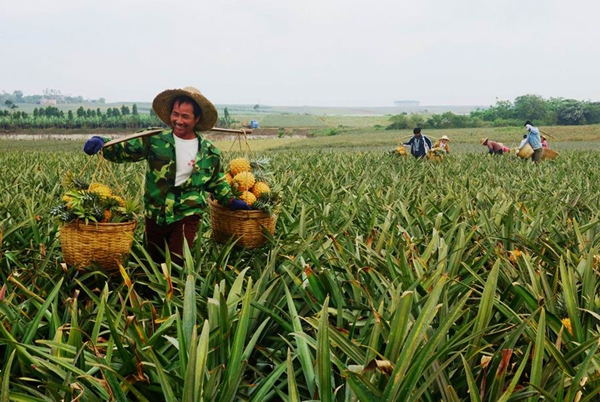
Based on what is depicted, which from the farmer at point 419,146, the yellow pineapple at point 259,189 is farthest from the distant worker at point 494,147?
the yellow pineapple at point 259,189

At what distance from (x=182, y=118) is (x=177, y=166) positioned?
0.30m

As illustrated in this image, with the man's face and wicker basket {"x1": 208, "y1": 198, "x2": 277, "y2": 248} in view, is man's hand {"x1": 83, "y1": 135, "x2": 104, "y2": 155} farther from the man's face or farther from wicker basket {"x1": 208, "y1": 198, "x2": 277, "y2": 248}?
wicker basket {"x1": 208, "y1": 198, "x2": 277, "y2": 248}

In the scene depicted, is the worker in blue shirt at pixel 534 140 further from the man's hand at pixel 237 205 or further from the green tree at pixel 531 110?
the green tree at pixel 531 110

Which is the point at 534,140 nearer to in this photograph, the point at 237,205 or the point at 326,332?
the point at 237,205

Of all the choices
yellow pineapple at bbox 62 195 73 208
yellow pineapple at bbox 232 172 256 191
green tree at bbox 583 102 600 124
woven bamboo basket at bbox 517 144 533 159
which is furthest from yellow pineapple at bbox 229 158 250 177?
green tree at bbox 583 102 600 124

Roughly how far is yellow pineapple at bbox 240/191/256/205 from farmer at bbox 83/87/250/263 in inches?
2.7

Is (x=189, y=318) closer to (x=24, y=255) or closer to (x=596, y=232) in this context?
(x=24, y=255)

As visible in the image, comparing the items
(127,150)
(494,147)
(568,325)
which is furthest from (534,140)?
(568,325)

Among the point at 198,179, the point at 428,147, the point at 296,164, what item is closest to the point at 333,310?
the point at 198,179

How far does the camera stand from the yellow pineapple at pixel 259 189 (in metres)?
3.71

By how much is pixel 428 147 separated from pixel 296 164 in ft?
10.7

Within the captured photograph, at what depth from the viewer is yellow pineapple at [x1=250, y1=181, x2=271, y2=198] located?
12.2 ft

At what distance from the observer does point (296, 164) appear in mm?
10844

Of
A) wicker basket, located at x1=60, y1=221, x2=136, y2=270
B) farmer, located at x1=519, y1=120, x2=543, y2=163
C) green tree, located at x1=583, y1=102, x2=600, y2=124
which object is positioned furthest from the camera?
green tree, located at x1=583, y1=102, x2=600, y2=124
